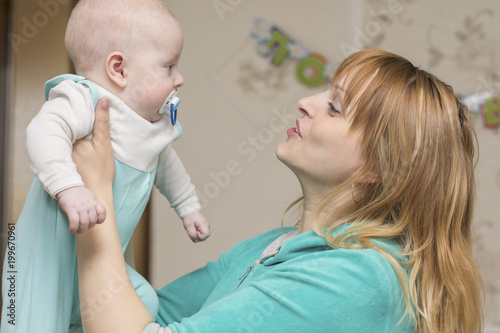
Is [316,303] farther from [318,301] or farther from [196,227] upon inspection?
[196,227]

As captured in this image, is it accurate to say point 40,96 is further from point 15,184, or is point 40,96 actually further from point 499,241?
point 499,241

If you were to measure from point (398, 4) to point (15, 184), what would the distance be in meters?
1.85

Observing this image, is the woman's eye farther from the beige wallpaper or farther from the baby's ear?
the beige wallpaper

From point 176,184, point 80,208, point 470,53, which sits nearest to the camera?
point 80,208

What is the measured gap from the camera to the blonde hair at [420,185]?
3.30 feet

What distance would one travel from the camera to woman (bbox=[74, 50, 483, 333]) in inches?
35.3

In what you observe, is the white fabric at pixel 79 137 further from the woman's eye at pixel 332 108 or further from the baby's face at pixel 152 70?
the woman's eye at pixel 332 108

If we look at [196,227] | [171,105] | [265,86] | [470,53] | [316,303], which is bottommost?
[316,303]

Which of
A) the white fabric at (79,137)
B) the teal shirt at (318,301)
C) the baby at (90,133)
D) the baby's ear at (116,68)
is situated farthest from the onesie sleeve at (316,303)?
the baby's ear at (116,68)

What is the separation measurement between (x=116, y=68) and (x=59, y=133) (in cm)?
19

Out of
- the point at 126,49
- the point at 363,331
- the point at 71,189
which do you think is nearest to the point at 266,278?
the point at 363,331

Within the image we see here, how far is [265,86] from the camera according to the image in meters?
2.45

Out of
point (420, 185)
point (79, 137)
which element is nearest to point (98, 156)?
point (79, 137)

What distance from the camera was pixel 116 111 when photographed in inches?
39.6
